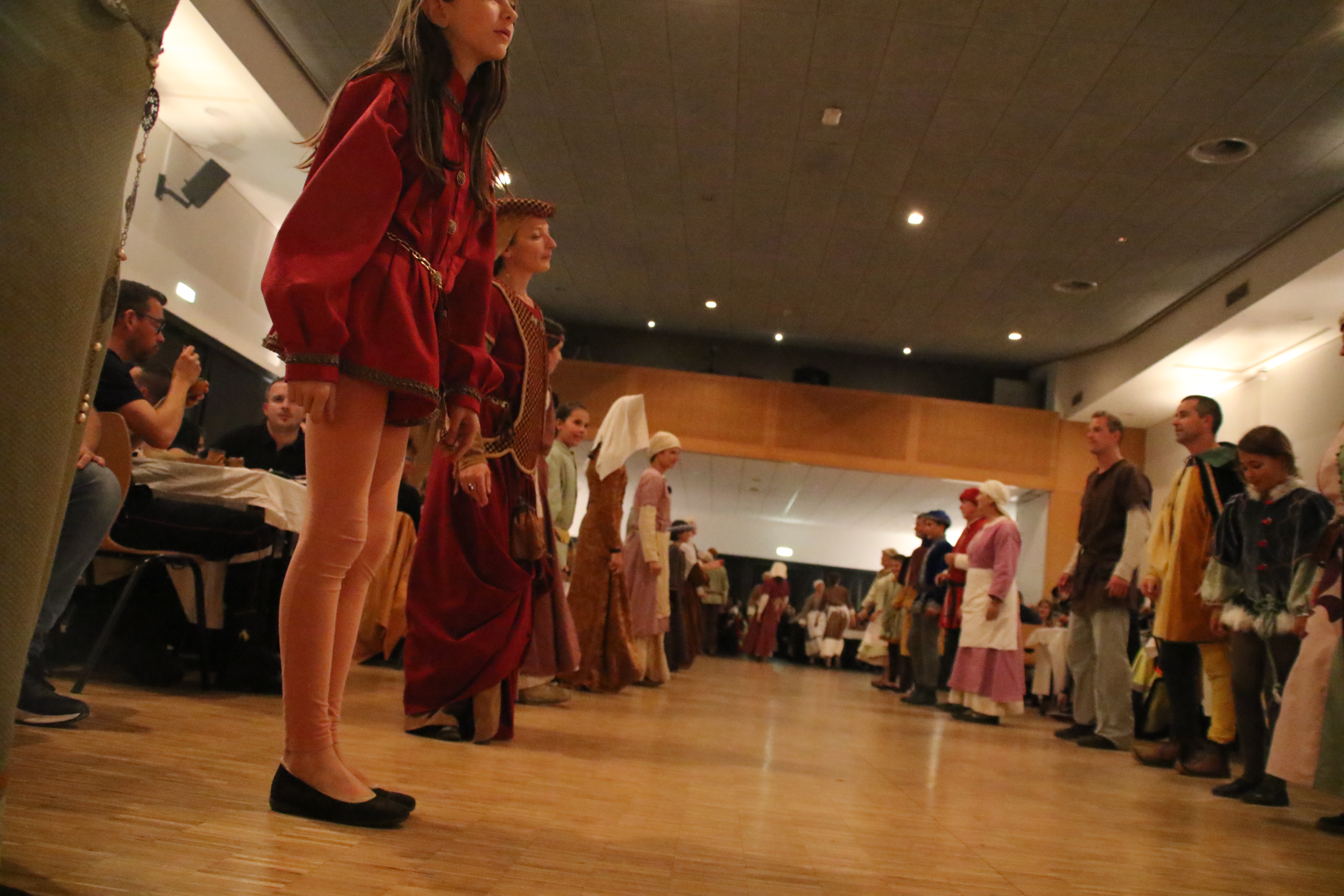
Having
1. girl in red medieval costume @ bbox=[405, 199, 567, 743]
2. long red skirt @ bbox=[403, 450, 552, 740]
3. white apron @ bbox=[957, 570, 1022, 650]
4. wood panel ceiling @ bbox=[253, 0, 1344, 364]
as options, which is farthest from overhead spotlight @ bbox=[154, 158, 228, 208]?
white apron @ bbox=[957, 570, 1022, 650]

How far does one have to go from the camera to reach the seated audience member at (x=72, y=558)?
210 centimetres

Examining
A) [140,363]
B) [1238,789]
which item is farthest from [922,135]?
[140,363]

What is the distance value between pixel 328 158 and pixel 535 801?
1.18 meters

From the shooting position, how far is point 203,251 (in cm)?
783

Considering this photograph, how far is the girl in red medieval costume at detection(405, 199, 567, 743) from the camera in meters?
2.62

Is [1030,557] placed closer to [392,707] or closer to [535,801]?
[392,707]

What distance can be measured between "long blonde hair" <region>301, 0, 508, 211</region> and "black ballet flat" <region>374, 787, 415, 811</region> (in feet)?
3.19

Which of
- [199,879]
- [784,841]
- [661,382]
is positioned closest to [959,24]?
[784,841]

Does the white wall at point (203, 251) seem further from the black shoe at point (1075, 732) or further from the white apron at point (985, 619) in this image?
the black shoe at point (1075, 732)

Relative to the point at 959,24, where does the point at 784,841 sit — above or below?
below

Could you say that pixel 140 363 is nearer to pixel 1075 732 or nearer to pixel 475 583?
pixel 475 583

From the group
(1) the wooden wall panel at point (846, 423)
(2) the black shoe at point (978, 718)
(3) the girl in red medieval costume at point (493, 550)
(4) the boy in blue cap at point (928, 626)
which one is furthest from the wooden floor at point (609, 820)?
(1) the wooden wall panel at point (846, 423)

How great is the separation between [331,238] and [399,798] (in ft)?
2.87

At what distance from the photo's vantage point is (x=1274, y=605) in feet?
11.7
